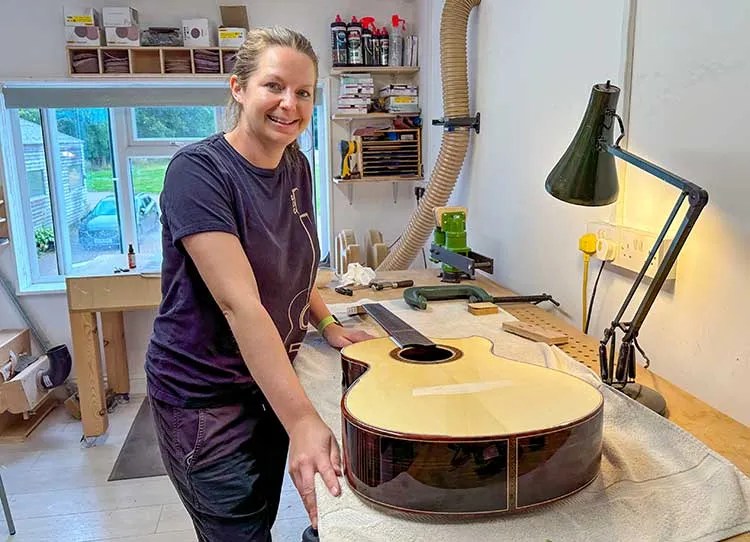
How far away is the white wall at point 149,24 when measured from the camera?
3.18 m

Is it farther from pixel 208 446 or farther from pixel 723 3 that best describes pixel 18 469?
pixel 723 3

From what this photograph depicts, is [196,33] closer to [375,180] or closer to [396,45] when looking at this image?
[396,45]

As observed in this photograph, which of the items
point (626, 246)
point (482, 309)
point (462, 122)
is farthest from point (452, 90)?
point (626, 246)

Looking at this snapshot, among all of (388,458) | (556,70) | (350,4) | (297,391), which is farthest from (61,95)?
(388,458)

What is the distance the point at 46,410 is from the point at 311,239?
2949 millimetres

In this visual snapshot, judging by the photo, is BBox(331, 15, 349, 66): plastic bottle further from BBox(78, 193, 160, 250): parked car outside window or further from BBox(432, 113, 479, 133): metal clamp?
BBox(78, 193, 160, 250): parked car outside window

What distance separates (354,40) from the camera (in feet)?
10.6

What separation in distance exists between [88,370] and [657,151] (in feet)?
9.32

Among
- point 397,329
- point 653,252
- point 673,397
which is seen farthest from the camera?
point 397,329

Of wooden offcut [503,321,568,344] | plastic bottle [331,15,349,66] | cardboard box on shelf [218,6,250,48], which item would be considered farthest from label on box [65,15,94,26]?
wooden offcut [503,321,568,344]

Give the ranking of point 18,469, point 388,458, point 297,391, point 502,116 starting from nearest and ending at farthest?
1. point 388,458
2. point 297,391
3. point 502,116
4. point 18,469

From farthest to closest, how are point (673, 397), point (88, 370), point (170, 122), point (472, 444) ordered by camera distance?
point (170, 122) < point (88, 370) < point (673, 397) < point (472, 444)

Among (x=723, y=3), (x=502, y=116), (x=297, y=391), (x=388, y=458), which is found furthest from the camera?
(x=502, y=116)

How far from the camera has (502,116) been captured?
2162 millimetres
